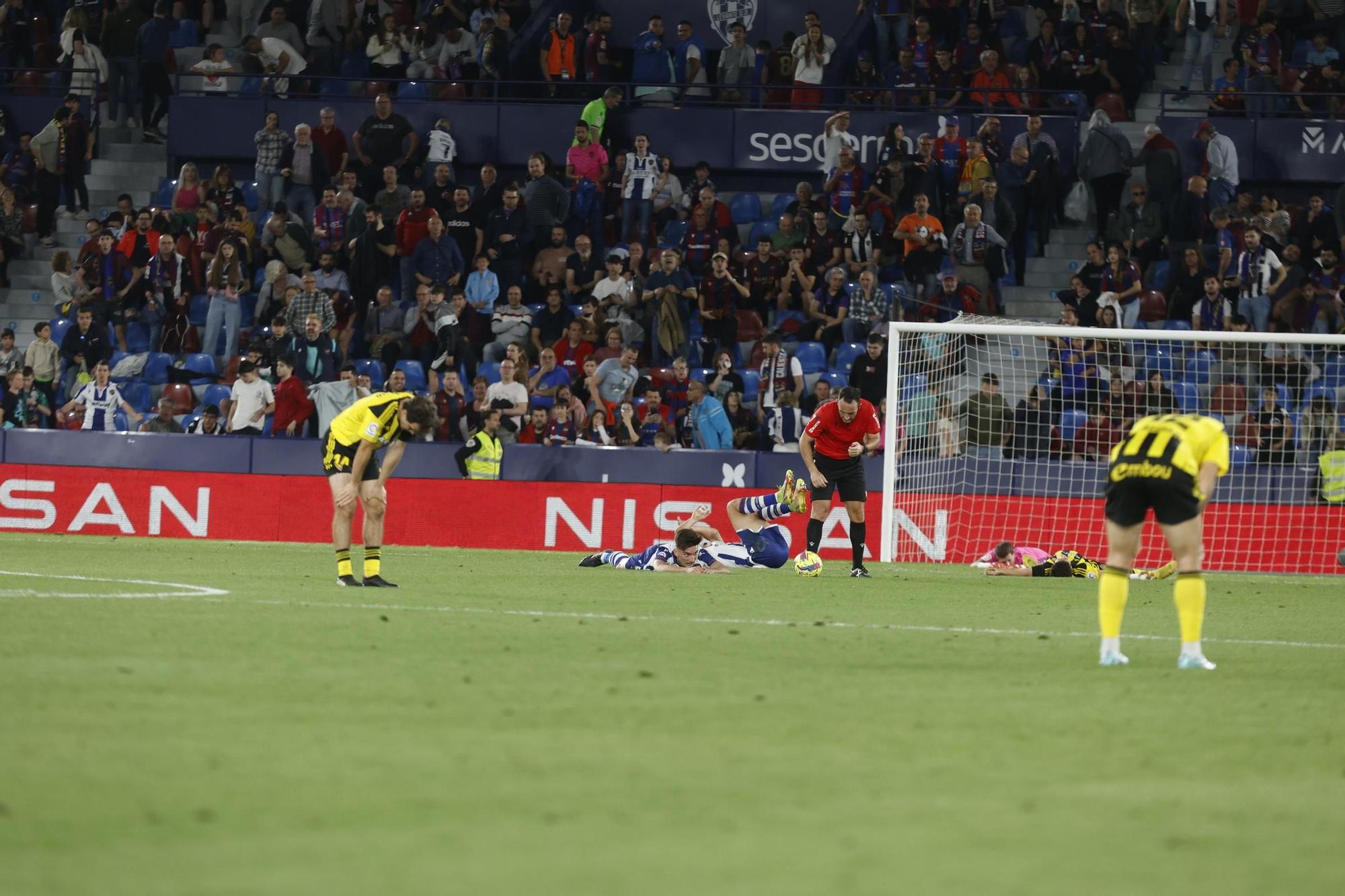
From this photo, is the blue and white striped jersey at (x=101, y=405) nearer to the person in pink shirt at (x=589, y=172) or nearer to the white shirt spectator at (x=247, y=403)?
the white shirt spectator at (x=247, y=403)

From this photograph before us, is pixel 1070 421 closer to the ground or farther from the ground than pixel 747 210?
closer to the ground

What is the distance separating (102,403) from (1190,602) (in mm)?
18041

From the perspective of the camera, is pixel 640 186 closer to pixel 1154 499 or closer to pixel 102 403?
pixel 102 403

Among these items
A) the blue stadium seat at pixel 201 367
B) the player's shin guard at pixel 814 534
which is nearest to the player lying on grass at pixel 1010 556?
the player's shin guard at pixel 814 534

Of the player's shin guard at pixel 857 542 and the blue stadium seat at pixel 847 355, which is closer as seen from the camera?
the player's shin guard at pixel 857 542

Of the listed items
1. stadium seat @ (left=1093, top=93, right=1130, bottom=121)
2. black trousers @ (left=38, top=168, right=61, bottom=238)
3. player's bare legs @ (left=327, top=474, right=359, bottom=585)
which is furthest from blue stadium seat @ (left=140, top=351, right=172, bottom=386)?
stadium seat @ (left=1093, top=93, right=1130, bottom=121)

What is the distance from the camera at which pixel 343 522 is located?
15320 millimetres

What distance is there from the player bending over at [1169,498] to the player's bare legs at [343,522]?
6.51 metres

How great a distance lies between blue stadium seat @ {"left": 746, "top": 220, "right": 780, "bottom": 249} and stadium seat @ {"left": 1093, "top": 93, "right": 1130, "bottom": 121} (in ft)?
17.4

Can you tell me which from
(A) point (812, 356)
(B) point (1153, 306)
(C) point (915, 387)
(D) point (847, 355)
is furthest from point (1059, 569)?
(B) point (1153, 306)

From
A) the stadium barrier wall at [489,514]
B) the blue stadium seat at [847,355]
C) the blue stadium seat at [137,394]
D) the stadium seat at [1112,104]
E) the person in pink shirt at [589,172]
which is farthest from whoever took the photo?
the stadium seat at [1112,104]

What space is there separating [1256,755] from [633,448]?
16410 millimetres

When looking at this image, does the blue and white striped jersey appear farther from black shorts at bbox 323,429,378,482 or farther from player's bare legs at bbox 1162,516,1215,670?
player's bare legs at bbox 1162,516,1215,670

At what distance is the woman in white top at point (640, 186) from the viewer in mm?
27359
